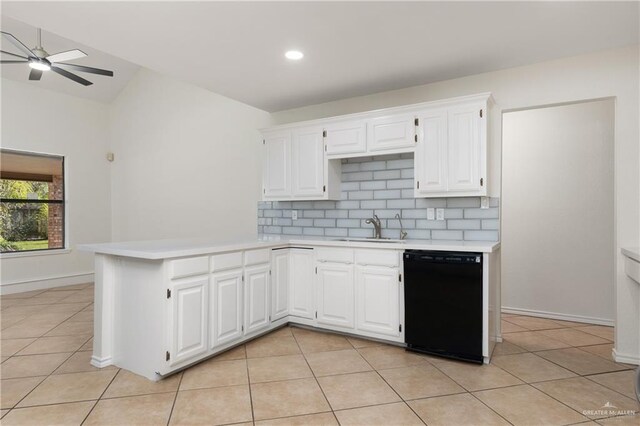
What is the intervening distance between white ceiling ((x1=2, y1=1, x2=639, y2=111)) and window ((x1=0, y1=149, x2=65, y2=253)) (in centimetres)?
400

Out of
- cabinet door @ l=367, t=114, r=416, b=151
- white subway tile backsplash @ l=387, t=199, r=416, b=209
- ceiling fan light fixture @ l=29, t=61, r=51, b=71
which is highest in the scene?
ceiling fan light fixture @ l=29, t=61, r=51, b=71

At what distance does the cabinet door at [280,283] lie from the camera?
Answer: 360 centimetres

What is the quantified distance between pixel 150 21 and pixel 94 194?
5030 mm

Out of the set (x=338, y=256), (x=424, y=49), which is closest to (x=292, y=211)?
(x=338, y=256)

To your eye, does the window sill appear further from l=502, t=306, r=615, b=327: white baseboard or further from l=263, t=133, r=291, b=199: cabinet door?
l=502, t=306, r=615, b=327: white baseboard

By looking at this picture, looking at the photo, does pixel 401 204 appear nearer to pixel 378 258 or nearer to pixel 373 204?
pixel 373 204

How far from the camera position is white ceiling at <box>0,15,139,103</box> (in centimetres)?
489

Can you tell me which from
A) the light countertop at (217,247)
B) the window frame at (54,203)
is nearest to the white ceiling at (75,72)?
the window frame at (54,203)

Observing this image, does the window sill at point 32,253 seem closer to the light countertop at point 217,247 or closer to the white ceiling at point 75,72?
the white ceiling at point 75,72

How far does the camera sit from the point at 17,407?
2.24 metres

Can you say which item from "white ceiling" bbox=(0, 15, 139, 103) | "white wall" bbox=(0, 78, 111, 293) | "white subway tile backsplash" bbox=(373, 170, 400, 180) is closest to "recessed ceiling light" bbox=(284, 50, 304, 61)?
"white subway tile backsplash" bbox=(373, 170, 400, 180)

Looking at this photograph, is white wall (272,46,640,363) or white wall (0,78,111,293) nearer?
white wall (272,46,640,363)

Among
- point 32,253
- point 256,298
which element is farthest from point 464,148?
point 32,253

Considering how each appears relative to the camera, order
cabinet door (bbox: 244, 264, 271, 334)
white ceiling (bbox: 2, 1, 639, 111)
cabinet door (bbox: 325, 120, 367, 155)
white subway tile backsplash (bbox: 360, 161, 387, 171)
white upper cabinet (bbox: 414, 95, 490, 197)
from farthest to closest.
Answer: white subway tile backsplash (bbox: 360, 161, 387, 171), cabinet door (bbox: 325, 120, 367, 155), cabinet door (bbox: 244, 264, 271, 334), white upper cabinet (bbox: 414, 95, 490, 197), white ceiling (bbox: 2, 1, 639, 111)
